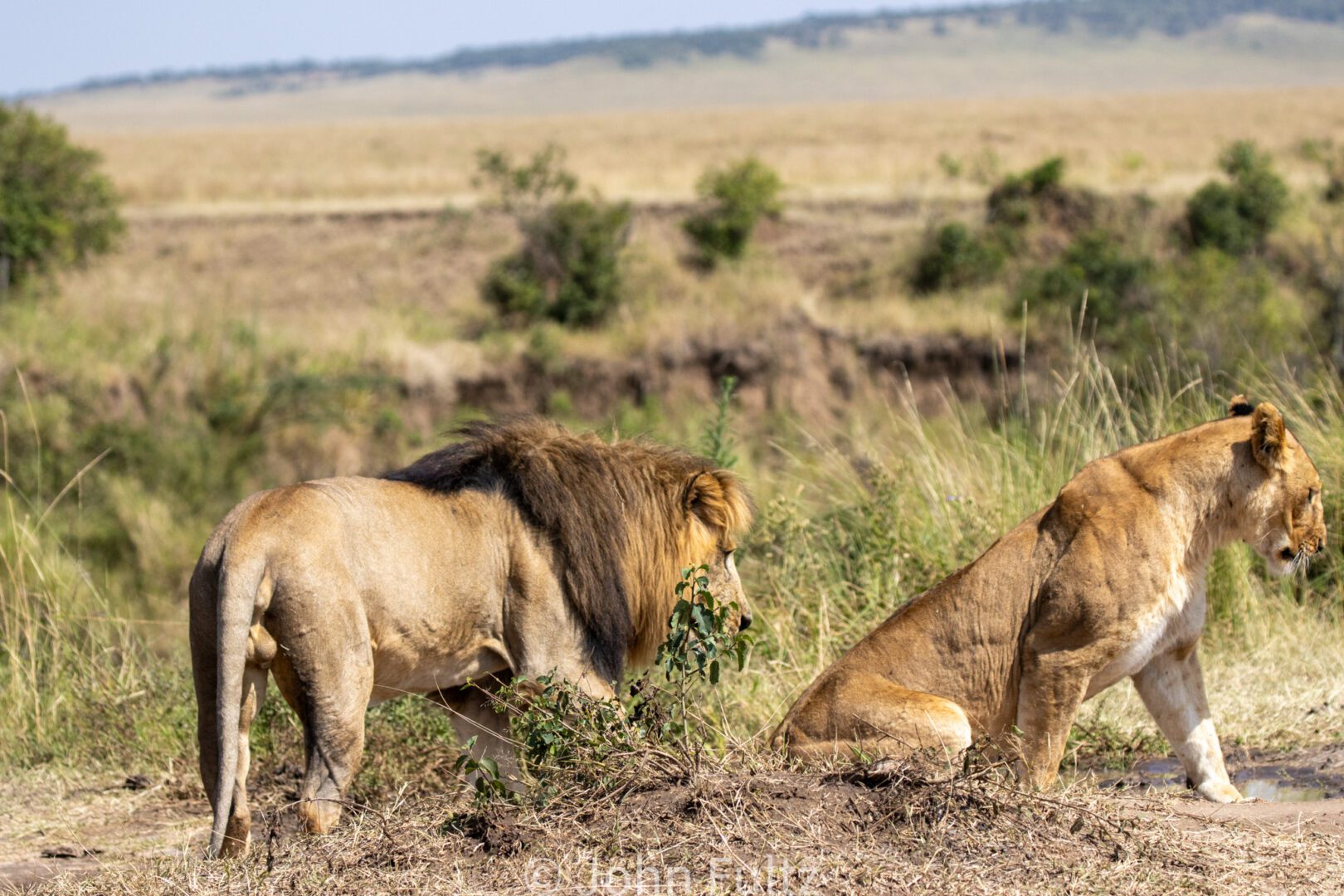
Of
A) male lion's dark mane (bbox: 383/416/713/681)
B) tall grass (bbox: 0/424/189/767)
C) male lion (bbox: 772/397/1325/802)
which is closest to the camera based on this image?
male lion (bbox: 772/397/1325/802)

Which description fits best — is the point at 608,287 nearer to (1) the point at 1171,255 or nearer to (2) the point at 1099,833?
(1) the point at 1171,255

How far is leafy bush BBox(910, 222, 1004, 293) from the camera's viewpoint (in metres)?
29.5

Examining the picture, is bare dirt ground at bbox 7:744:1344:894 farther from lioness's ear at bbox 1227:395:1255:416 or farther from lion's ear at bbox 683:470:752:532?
lioness's ear at bbox 1227:395:1255:416

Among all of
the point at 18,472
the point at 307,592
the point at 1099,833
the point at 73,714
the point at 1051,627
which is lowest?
the point at 18,472

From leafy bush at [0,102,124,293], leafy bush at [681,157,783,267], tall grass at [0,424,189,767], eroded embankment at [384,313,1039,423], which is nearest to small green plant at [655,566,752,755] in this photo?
tall grass at [0,424,189,767]

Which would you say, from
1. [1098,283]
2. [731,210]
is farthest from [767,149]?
[1098,283]

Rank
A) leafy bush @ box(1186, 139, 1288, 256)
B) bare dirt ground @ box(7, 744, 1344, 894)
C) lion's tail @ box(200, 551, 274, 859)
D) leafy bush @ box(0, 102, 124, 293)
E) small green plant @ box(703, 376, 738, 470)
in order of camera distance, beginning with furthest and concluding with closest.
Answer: leafy bush @ box(1186, 139, 1288, 256) → leafy bush @ box(0, 102, 124, 293) → small green plant @ box(703, 376, 738, 470) → lion's tail @ box(200, 551, 274, 859) → bare dirt ground @ box(7, 744, 1344, 894)

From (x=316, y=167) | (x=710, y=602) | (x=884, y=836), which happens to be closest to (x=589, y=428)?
(x=710, y=602)

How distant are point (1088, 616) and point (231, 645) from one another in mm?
3054

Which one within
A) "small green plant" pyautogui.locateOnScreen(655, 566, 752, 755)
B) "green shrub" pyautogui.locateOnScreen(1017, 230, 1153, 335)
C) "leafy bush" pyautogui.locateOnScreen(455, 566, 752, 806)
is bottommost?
"green shrub" pyautogui.locateOnScreen(1017, 230, 1153, 335)

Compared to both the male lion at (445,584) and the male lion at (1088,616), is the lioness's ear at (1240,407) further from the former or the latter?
the male lion at (445,584)

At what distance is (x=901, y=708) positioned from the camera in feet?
17.7

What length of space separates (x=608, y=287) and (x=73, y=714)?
21.2 m

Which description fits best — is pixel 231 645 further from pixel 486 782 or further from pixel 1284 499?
pixel 1284 499
